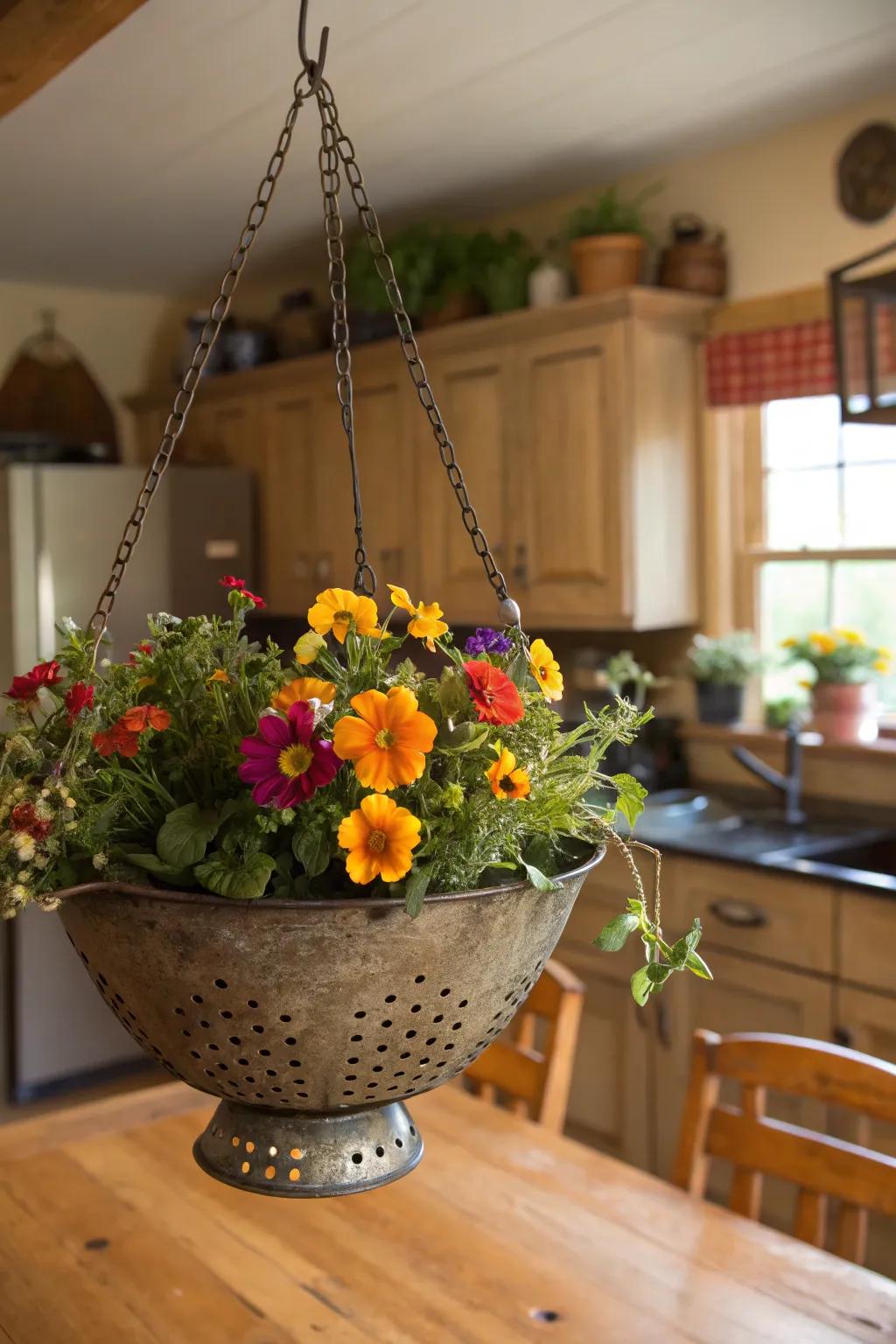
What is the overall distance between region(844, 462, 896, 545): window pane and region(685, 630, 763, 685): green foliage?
0.36 m

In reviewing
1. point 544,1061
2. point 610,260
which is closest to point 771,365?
point 610,260

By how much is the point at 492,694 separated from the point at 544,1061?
1320 mm

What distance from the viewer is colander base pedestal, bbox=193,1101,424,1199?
889mm

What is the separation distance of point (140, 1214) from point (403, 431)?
268 centimetres

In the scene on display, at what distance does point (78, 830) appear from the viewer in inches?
32.7

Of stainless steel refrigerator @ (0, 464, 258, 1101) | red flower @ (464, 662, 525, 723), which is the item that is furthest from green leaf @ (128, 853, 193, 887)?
stainless steel refrigerator @ (0, 464, 258, 1101)

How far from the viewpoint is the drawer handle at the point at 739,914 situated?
2.77m

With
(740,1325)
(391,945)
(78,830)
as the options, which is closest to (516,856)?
(391,945)

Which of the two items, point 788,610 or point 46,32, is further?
point 788,610

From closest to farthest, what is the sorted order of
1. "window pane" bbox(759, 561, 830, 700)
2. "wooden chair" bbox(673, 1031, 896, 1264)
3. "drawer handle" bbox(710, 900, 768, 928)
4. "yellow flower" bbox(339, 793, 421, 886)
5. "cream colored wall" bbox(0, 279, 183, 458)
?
"yellow flower" bbox(339, 793, 421, 886) → "wooden chair" bbox(673, 1031, 896, 1264) → "drawer handle" bbox(710, 900, 768, 928) → "window pane" bbox(759, 561, 830, 700) → "cream colored wall" bbox(0, 279, 183, 458)

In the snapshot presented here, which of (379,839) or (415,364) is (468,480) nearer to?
(415,364)

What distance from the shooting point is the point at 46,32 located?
172 cm

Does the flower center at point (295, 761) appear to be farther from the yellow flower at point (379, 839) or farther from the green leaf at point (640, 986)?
the green leaf at point (640, 986)

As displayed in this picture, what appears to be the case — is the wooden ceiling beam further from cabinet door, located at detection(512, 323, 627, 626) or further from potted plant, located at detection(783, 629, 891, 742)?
potted plant, located at detection(783, 629, 891, 742)
